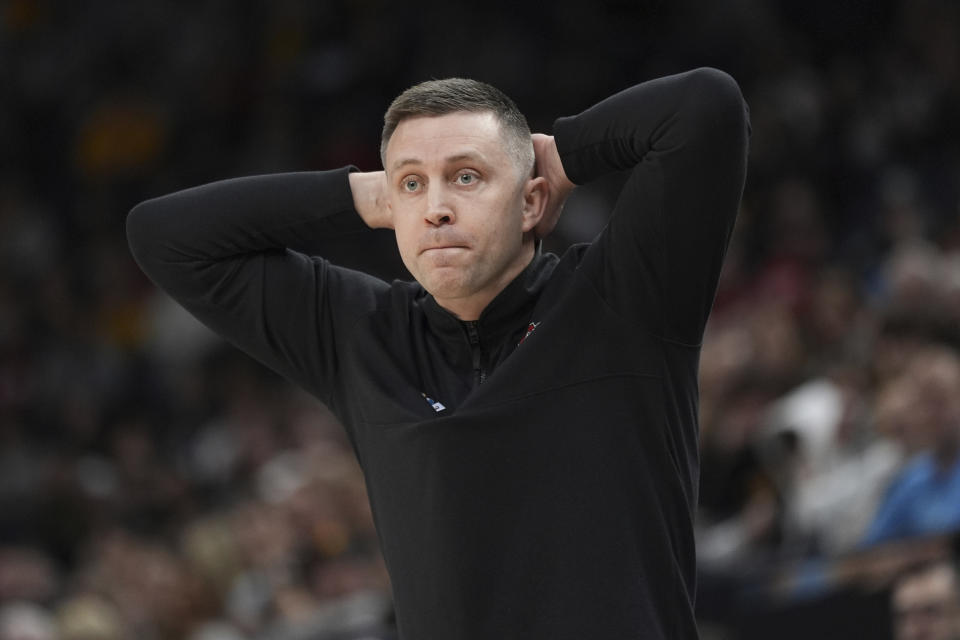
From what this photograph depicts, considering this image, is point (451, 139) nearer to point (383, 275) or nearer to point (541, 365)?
point (541, 365)

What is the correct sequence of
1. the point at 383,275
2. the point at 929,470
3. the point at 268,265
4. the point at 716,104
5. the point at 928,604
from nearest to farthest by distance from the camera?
the point at 716,104
the point at 268,265
the point at 928,604
the point at 929,470
the point at 383,275

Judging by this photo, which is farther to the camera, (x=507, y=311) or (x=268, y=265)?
(x=268, y=265)

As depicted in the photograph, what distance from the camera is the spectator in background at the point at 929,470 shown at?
4508 mm

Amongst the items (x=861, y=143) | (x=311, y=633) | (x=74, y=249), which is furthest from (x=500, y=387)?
(x=74, y=249)

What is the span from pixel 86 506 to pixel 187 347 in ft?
5.45

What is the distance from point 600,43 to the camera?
356 inches

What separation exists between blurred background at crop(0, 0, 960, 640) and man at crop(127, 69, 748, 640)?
2.09 metres

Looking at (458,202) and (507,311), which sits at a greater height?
(458,202)

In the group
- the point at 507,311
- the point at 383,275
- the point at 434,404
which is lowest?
the point at 383,275

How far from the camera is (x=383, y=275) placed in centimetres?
815

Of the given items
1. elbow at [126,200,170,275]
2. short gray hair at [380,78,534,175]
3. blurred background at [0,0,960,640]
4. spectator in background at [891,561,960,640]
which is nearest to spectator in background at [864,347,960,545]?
blurred background at [0,0,960,640]

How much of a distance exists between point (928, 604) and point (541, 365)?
2.20 m

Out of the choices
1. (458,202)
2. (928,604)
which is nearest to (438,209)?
(458,202)

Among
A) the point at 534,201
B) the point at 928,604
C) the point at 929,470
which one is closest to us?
the point at 534,201
